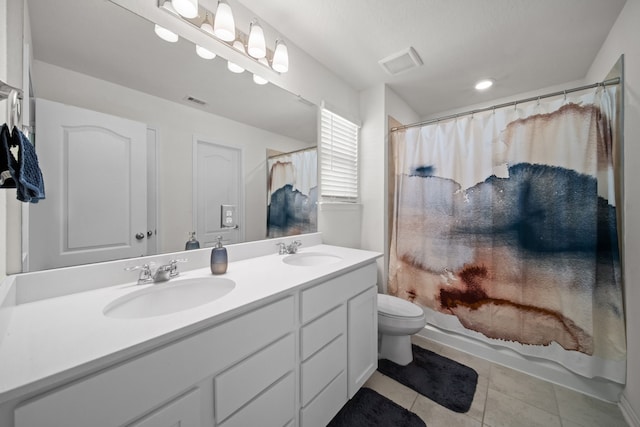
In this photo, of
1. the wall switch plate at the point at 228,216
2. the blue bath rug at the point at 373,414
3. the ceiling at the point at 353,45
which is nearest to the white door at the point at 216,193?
the wall switch plate at the point at 228,216

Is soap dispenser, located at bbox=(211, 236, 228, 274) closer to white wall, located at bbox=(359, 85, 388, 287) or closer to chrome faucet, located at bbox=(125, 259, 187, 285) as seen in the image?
chrome faucet, located at bbox=(125, 259, 187, 285)

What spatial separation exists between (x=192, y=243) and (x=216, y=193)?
0.29 meters

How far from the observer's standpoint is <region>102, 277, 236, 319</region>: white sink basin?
874 mm

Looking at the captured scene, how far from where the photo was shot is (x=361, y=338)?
1433 mm

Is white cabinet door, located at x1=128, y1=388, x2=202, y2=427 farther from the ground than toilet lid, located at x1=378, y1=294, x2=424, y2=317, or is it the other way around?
white cabinet door, located at x1=128, y1=388, x2=202, y2=427

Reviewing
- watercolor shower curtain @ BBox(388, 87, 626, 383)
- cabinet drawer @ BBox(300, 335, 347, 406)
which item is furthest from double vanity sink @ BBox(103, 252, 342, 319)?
watercolor shower curtain @ BBox(388, 87, 626, 383)

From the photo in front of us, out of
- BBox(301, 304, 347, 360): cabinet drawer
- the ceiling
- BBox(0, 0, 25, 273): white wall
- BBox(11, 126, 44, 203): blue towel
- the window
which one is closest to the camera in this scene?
BBox(11, 126, 44, 203): blue towel

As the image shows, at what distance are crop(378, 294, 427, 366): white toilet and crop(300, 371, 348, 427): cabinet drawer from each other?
1.74 feet

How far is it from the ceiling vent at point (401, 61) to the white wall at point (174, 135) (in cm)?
113

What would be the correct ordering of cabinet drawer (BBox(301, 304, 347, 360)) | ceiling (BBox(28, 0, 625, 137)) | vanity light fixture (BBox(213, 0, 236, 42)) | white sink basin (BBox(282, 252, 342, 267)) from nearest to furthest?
ceiling (BBox(28, 0, 625, 137))
cabinet drawer (BBox(301, 304, 347, 360))
vanity light fixture (BBox(213, 0, 236, 42))
white sink basin (BBox(282, 252, 342, 267))

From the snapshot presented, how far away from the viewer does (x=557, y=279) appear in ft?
5.07

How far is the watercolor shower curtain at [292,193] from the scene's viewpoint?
163 cm

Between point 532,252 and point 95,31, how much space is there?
2660 millimetres

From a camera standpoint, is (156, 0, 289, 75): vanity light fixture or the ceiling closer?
the ceiling
